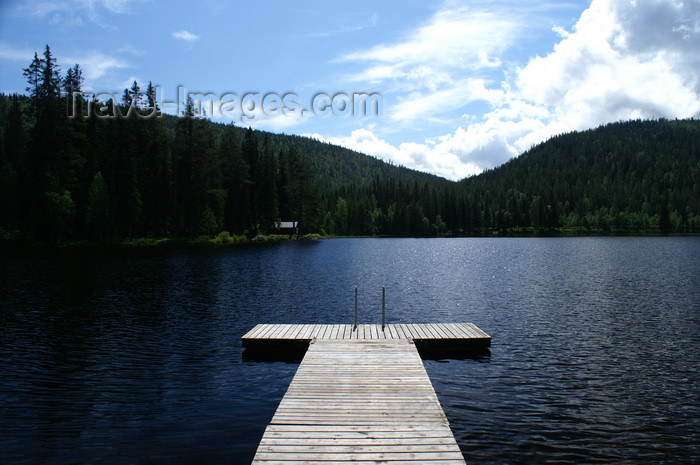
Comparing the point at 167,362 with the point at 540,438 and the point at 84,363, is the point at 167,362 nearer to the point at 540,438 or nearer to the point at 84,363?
the point at 84,363

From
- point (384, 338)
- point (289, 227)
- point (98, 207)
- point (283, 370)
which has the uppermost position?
point (98, 207)

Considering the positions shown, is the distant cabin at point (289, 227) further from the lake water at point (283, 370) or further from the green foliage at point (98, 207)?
the lake water at point (283, 370)

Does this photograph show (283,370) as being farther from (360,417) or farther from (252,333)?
(360,417)

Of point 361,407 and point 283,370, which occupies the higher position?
point 361,407

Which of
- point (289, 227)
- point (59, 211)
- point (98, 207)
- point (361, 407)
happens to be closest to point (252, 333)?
point (361, 407)

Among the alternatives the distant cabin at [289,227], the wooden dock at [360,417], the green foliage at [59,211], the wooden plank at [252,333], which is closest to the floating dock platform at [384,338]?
the wooden plank at [252,333]

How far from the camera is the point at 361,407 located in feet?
32.3

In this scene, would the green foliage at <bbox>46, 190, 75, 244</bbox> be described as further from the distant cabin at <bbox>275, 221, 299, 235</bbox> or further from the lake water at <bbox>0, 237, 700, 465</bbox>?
the distant cabin at <bbox>275, 221, 299, 235</bbox>

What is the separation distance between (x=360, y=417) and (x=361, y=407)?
0.58 m

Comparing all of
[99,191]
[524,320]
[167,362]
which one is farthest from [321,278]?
[99,191]

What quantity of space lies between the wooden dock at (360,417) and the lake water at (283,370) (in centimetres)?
119

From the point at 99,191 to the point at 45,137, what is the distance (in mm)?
10195

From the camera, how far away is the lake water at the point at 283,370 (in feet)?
32.8

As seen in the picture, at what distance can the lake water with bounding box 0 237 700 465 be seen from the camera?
9992 millimetres
